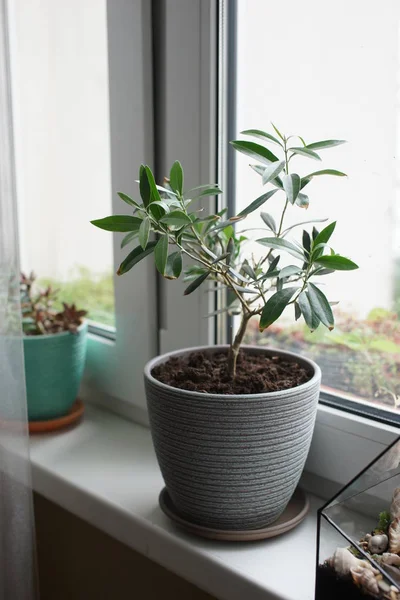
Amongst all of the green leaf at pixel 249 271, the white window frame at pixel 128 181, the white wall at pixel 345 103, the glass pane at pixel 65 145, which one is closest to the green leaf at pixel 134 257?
the green leaf at pixel 249 271

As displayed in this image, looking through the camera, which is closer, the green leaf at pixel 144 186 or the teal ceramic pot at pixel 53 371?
the green leaf at pixel 144 186

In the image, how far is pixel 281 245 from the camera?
71 cm

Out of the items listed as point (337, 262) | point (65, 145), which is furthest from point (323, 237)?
point (65, 145)

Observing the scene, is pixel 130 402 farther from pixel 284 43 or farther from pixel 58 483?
pixel 284 43

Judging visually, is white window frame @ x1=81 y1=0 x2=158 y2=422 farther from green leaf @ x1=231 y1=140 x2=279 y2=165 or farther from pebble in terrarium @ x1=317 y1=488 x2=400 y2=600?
pebble in terrarium @ x1=317 y1=488 x2=400 y2=600

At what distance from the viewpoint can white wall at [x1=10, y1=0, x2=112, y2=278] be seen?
3.98 feet

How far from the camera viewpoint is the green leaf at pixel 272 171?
0.67 meters

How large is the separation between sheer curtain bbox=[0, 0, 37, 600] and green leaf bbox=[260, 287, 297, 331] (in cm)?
42

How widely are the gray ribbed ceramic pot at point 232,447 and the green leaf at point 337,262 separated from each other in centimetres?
15

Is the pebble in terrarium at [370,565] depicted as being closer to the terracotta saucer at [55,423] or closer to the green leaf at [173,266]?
the green leaf at [173,266]

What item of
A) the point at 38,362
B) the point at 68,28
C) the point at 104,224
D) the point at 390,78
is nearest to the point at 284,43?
the point at 390,78

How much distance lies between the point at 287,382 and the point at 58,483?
1.45 feet

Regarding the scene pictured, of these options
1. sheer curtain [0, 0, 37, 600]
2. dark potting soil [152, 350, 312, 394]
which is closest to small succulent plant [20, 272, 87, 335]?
sheer curtain [0, 0, 37, 600]

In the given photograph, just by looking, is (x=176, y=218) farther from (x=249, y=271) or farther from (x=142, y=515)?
(x=142, y=515)
